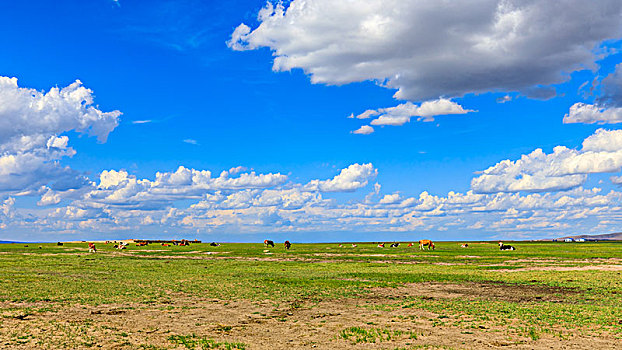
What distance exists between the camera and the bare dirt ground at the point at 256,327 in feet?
53.7

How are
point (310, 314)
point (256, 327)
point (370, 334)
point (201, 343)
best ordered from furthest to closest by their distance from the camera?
point (310, 314), point (256, 327), point (370, 334), point (201, 343)

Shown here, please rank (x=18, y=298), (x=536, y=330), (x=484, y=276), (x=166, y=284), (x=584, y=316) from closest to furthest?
1. (x=536, y=330)
2. (x=584, y=316)
3. (x=18, y=298)
4. (x=166, y=284)
5. (x=484, y=276)

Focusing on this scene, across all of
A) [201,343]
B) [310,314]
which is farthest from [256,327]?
[310,314]

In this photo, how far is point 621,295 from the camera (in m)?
27.5

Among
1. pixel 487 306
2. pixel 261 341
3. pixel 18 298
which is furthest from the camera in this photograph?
pixel 18 298

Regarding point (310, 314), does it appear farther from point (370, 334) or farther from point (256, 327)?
point (370, 334)

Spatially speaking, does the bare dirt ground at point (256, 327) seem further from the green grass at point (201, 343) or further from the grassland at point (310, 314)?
the green grass at point (201, 343)

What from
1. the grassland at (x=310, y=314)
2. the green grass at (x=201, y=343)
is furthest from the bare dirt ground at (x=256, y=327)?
the green grass at (x=201, y=343)

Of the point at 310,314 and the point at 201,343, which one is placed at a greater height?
the point at 201,343

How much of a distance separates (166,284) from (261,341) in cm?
1994

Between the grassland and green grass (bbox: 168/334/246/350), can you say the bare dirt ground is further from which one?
green grass (bbox: 168/334/246/350)

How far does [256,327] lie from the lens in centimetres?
1961

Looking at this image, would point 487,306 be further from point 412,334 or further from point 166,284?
point 166,284

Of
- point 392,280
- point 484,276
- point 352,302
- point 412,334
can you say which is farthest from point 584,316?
point 484,276
